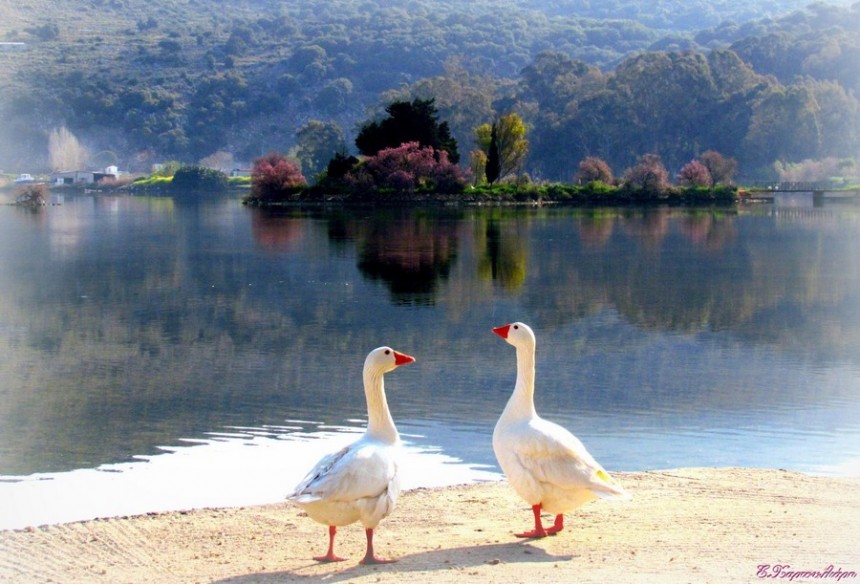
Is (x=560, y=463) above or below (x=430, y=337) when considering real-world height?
above

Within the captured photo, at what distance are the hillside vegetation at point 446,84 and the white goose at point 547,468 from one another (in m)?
91.5

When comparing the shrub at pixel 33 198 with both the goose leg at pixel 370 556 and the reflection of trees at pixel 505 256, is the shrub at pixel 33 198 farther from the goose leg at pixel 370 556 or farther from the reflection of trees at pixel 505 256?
the goose leg at pixel 370 556

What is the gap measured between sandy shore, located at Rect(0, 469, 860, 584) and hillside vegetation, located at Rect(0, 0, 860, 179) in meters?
90.7

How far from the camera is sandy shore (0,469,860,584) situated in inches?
250

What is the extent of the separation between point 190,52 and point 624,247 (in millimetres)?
162847

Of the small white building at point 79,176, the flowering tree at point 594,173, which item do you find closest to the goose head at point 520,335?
the flowering tree at point 594,173

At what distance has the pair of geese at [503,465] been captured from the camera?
655 centimetres

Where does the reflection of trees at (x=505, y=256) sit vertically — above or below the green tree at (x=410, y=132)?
below

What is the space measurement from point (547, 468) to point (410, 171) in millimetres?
57106

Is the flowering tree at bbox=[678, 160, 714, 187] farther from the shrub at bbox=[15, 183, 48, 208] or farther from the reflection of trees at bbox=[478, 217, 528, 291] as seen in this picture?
the shrub at bbox=[15, 183, 48, 208]

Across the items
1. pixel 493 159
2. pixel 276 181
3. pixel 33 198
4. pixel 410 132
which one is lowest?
pixel 33 198

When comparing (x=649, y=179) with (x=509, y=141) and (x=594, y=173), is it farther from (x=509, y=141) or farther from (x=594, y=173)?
(x=509, y=141)

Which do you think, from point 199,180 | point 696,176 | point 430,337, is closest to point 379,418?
point 430,337

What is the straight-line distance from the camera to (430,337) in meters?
17.1
